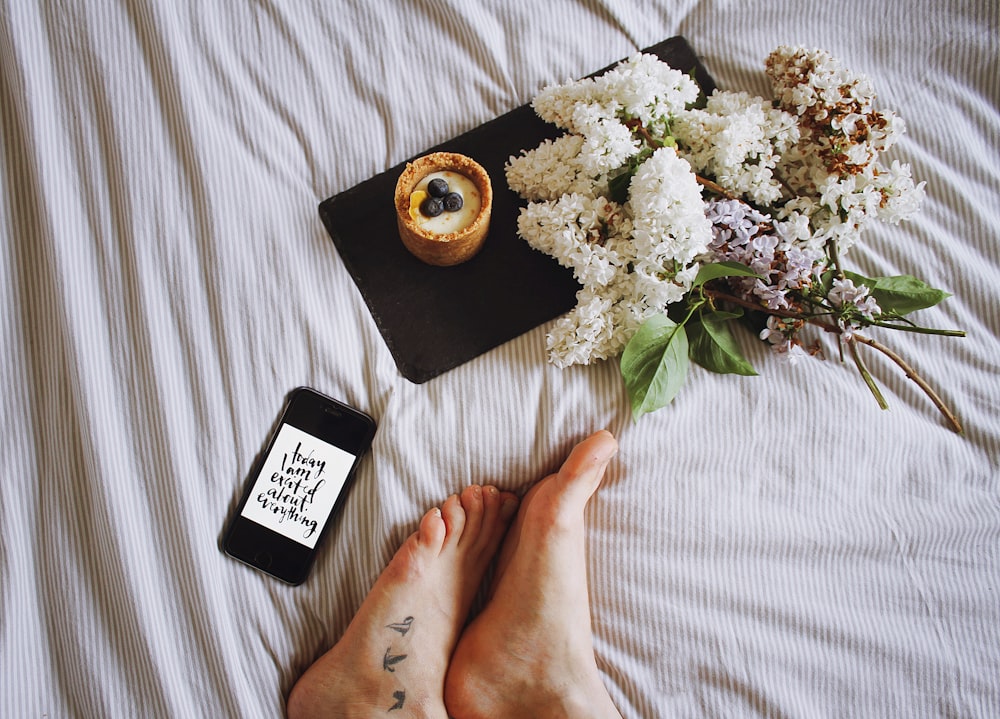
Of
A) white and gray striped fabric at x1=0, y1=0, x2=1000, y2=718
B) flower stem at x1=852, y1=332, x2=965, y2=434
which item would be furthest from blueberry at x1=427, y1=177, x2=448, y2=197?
flower stem at x1=852, y1=332, x2=965, y2=434

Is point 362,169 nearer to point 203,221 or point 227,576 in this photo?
point 203,221

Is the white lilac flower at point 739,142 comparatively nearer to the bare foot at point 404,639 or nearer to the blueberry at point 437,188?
the blueberry at point 437,188

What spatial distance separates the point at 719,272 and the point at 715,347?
0.13m

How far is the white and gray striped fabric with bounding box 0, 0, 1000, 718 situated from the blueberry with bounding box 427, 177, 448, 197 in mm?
128

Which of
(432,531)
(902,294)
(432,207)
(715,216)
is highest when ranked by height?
(432,207)

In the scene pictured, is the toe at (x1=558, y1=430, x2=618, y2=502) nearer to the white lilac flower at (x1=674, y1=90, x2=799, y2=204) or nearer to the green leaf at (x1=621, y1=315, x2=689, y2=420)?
the green leaf at (x1=621, y1=315, x2=689, y2=420)

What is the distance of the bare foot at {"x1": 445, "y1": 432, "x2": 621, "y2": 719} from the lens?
0.76 m

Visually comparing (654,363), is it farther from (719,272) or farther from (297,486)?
Answer: (297,486)

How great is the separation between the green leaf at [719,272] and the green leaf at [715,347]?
75 millimetres

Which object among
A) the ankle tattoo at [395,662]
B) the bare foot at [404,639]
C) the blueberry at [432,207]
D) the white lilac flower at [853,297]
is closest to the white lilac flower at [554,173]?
the blueberry at [432,207]

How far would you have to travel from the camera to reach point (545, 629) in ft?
2.53

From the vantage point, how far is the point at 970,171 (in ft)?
2.82

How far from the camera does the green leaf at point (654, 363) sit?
27.9 inches

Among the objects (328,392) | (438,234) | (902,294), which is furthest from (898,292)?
(328,392)
